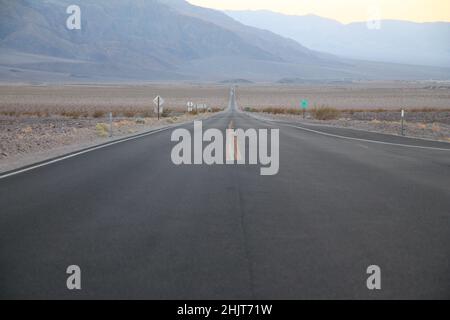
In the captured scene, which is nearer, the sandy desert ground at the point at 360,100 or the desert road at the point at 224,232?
the desert road at the point at 224,232

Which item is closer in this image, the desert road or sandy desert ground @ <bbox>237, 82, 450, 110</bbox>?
the desert road

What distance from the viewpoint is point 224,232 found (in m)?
7.98

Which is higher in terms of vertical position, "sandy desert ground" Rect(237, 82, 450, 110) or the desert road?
the desert road

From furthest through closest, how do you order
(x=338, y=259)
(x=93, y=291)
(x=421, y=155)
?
1. (x=421, y=155)
2. (x=338, y=259)
3. (x=93, y=291)

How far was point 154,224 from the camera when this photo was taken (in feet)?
27.8

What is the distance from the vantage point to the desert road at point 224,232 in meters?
5.89

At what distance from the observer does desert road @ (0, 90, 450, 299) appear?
5.89m

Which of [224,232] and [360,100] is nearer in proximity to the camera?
[224,232]

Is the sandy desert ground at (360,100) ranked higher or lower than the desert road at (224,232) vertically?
lower

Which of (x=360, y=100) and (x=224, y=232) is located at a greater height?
(x=224, y=232)

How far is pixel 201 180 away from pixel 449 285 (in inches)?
285
